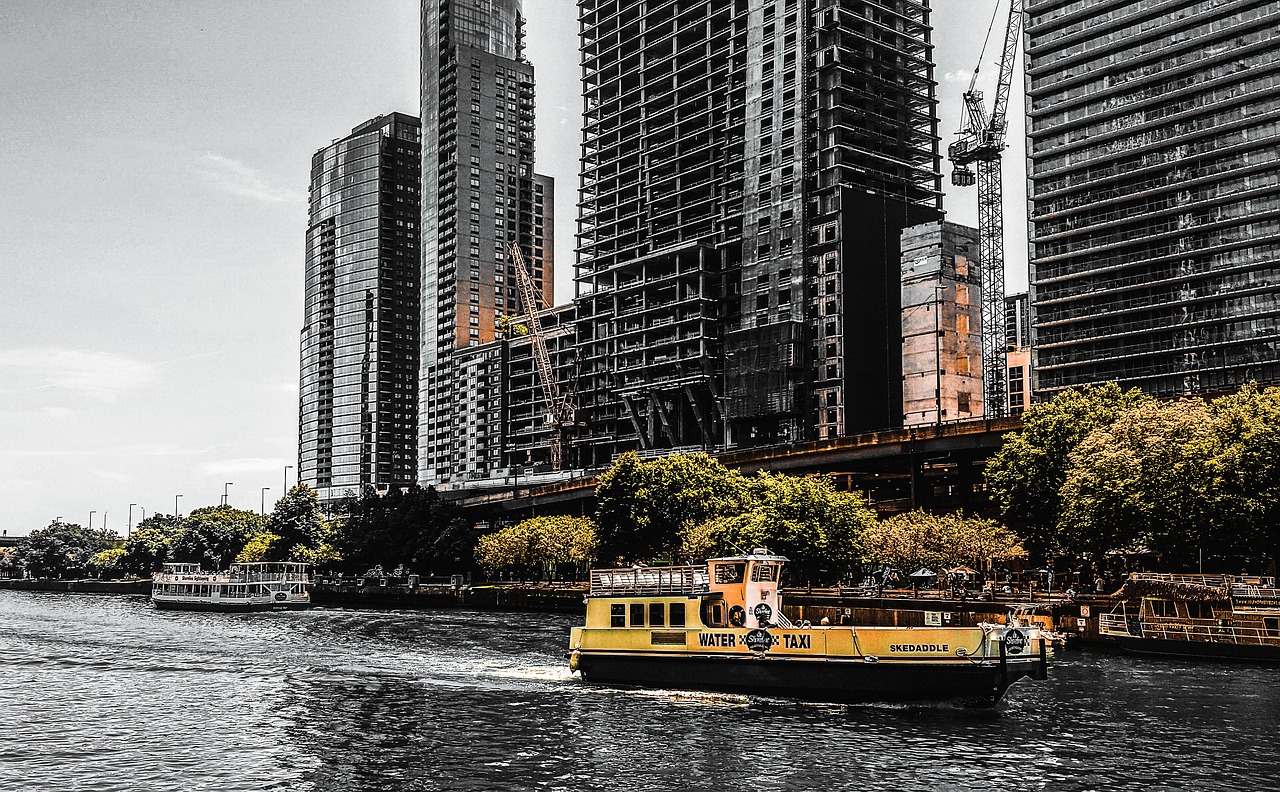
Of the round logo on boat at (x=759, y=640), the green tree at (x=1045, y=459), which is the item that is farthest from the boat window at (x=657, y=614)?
the green tree at (x=1045, y=459)

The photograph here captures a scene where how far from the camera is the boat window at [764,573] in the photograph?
221 ft

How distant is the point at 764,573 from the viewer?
67.9 meters

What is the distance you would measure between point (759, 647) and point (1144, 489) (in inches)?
1832

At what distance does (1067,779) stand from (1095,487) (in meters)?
58.5

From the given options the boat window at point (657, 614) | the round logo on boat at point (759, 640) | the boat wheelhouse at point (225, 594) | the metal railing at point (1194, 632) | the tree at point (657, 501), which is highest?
the tree at point (657, 501)

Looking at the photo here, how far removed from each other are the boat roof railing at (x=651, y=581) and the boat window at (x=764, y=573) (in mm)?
3009

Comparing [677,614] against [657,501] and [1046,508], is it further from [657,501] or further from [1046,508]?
[657,501]

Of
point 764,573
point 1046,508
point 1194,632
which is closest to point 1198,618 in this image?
point 1194,632

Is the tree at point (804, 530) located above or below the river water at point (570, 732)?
above

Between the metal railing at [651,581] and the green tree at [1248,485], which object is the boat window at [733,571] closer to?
the metal railing at [651,581]

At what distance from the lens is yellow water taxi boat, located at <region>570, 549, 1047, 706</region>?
59.0 m

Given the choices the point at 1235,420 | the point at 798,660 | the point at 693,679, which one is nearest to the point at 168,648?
the point at 693,679

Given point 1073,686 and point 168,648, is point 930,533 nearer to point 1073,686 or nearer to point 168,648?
point 1073,686

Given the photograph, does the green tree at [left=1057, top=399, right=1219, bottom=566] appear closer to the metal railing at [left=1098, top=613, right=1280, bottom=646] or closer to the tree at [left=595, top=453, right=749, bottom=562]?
the metal railing at [left=1098, top=613, right=1280, bottom=646]
